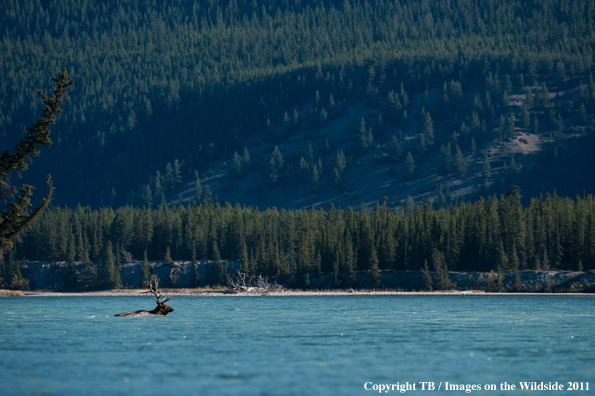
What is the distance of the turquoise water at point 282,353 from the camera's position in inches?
1602

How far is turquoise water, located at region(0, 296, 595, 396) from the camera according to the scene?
40688mm

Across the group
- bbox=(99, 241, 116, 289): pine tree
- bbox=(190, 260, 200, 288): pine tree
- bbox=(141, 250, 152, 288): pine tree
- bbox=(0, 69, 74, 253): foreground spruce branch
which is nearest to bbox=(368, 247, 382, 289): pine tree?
bbox=(190, 260, 200, 288): pine tree

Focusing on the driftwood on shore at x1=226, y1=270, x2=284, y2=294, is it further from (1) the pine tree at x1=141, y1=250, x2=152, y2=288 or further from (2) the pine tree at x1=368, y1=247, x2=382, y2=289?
(1) the pine tree at x1=141, y1=250, x2=152, y2=288

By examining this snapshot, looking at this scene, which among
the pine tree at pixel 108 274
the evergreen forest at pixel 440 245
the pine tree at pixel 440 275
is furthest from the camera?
the pine tree at pixel 108 274

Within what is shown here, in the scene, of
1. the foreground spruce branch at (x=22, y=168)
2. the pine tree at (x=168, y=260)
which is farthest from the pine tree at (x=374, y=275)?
the foreground spruce branch at (x=22, y=168)

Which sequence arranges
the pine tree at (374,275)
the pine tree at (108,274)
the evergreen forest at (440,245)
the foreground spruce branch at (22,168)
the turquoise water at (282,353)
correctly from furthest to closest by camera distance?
1. the pine tree at (108,274)
2. the pine tree at (374,275)
3. the evergreen forest at (440,245)
4. the foreground spruce branch at (22,168)
5. the turquoise water at (282,353)

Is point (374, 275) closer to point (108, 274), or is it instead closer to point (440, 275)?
point (440, 275)

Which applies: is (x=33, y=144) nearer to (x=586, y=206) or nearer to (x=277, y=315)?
(x=277, y=315)

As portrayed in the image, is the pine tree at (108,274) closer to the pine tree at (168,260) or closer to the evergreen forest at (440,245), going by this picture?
the evergreen forest at (440,245)

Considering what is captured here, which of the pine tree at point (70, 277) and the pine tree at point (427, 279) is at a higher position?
the pine tree at point (70, 277)

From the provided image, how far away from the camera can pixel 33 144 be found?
57.9 m

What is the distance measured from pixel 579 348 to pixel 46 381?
3362cm

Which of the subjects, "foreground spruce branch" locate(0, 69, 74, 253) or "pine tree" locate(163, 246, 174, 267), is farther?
"pine tree" locate(163, 246, 174, 267)

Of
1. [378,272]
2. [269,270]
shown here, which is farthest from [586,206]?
[269,270]
